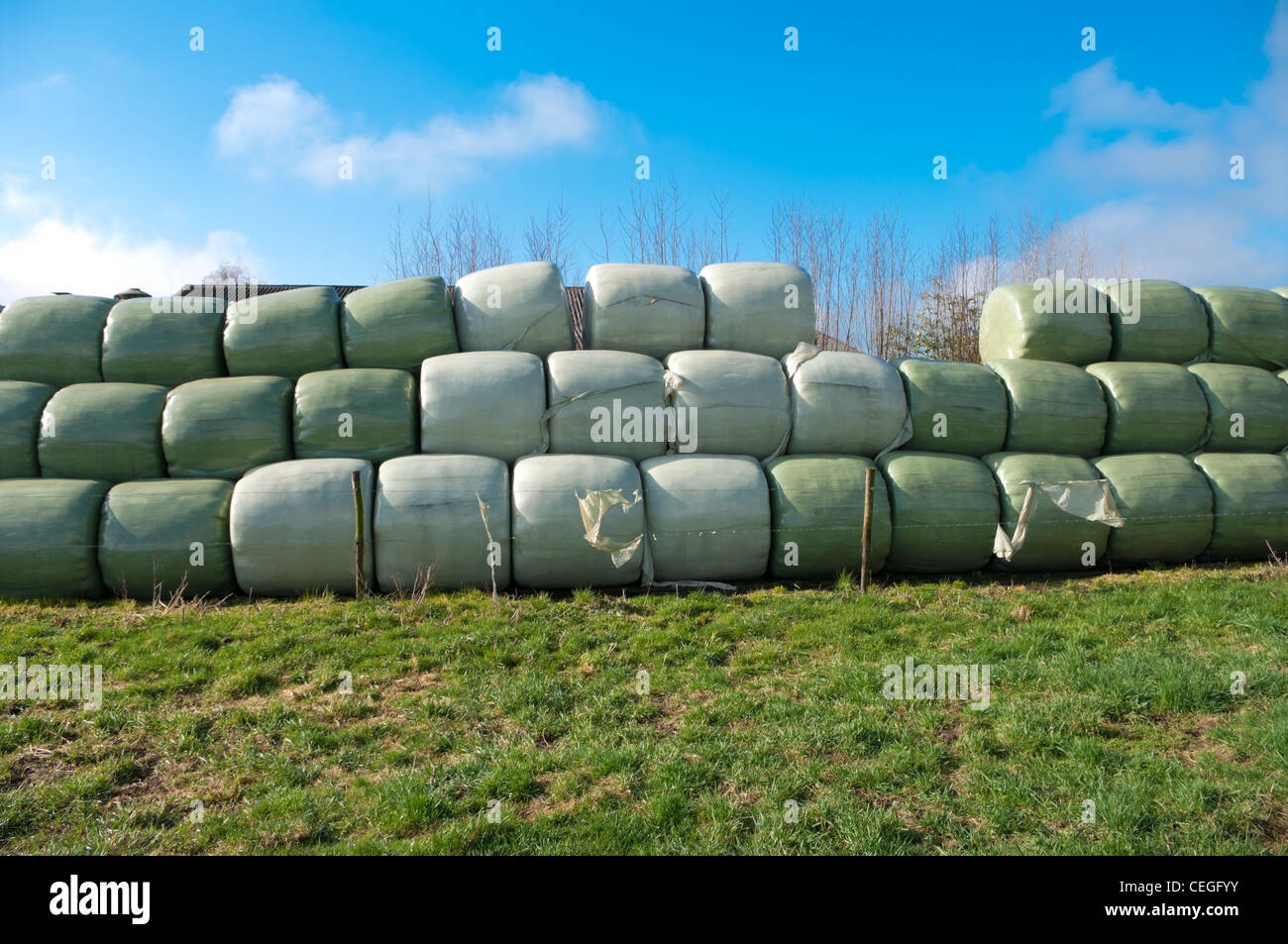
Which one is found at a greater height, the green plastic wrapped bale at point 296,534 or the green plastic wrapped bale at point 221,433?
the green plastic wrapped bale at point 221,433

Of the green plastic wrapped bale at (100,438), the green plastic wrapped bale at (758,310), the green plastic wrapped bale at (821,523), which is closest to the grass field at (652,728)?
the green plastic wrapped bale at (821,523)

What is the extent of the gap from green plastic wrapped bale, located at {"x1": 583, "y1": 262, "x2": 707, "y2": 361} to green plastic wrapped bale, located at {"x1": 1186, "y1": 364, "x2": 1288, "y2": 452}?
5.29 m

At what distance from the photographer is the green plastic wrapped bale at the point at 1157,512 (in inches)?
279

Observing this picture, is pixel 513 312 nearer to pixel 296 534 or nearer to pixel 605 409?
pixel 605 409

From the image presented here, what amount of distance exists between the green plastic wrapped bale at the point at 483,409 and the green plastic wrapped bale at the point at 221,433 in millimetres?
1306

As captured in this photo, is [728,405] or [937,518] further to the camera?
[728,405]

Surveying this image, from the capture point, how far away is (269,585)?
20.5 feet

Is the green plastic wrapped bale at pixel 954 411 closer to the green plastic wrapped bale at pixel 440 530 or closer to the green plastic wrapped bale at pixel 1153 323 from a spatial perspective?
the green plastic wrapped bale at pixel 1153 323

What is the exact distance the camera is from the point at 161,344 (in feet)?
23.2

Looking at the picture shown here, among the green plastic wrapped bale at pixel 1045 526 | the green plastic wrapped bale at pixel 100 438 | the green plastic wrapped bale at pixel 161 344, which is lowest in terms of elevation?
the green plastic wrapped bale at pixel 1045 526

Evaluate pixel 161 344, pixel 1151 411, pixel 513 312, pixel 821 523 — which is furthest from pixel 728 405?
pixel 161 344

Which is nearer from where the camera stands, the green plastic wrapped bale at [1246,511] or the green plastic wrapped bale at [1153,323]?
the green plastic wrapped bale at [1246,511]

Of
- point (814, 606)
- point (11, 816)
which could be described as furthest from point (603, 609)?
point (11, 816)

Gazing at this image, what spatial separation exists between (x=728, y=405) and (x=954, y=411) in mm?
2251
